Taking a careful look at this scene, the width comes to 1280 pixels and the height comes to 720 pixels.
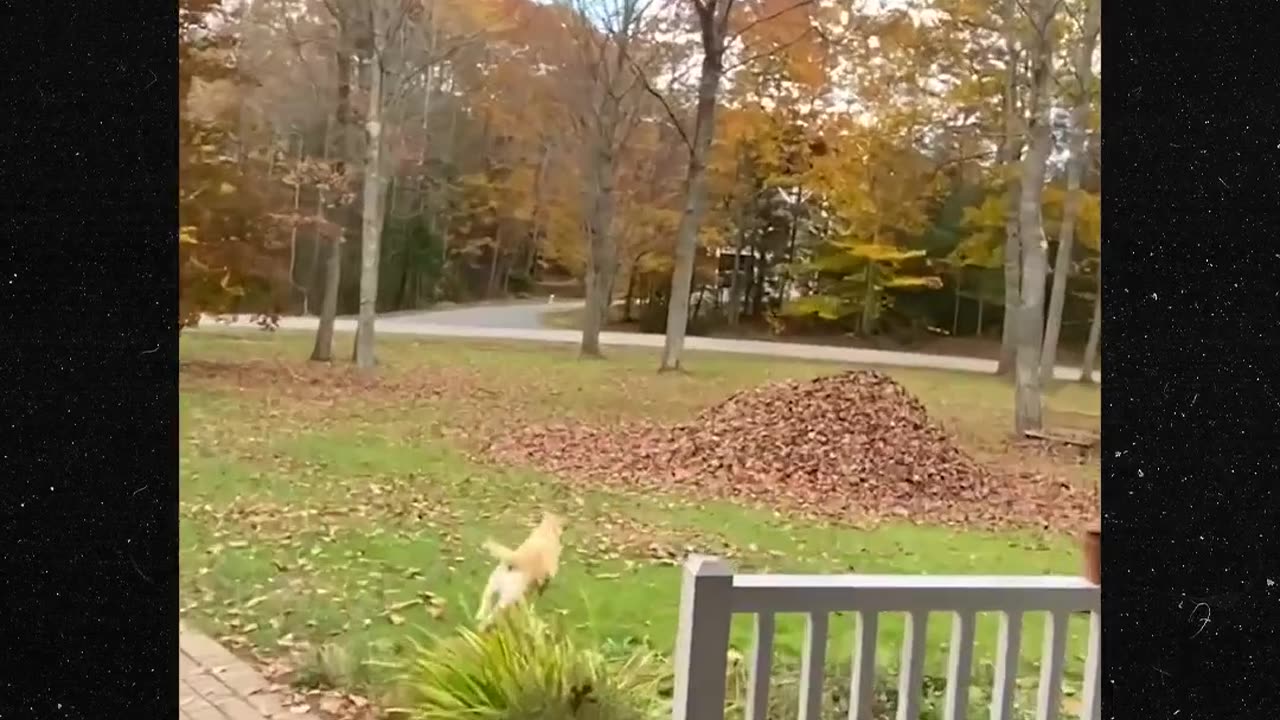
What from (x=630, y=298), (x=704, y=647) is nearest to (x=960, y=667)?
(x=704, y=647)

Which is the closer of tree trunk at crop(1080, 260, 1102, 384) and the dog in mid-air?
the dog in mid-air

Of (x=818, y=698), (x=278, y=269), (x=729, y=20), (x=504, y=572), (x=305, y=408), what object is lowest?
(x=818, y=698)

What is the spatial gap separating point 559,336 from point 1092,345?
0.53 meters

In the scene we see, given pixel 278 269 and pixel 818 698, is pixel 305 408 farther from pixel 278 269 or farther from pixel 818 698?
pixel 818 698

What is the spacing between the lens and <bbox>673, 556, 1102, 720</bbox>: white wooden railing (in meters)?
1.12

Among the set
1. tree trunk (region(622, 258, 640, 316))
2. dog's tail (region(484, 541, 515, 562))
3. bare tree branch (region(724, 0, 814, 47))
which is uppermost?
bare tree branch (region(724, 0, 814, 47))

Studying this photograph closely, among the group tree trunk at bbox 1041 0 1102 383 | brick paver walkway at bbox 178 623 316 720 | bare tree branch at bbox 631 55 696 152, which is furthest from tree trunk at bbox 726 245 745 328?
brick paver walkway at bbox 178 623 316 720

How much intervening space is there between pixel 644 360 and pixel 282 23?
0.45 meters

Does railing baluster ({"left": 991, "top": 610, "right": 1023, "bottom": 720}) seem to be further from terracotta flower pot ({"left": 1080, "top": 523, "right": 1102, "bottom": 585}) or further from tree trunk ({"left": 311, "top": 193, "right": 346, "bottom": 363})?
tree trunk ({"left": 311, "top": 193, "right": 346, "bottom": 363})

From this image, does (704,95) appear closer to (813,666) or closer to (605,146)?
(605,146)

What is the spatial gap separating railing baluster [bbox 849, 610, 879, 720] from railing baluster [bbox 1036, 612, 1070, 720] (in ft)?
0.63

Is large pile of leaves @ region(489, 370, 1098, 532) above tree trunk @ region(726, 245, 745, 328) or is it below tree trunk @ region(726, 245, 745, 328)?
below

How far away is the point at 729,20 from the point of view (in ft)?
3.87
